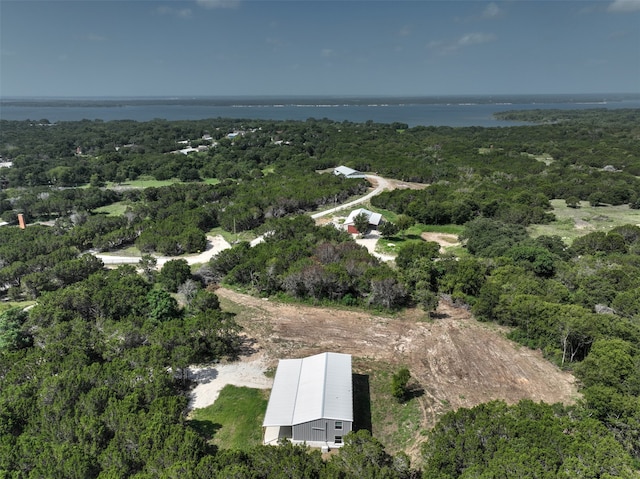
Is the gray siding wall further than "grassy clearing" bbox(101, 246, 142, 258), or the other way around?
"grassy clearing" bbox(101, 246, 142, 258)

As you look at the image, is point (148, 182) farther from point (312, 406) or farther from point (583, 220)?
point (583, 220)

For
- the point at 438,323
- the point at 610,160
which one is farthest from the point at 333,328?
the point at 610,160

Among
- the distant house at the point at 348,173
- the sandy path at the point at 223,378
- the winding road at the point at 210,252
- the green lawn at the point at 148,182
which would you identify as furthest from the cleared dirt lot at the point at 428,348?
the green lawn at the point at 148,182

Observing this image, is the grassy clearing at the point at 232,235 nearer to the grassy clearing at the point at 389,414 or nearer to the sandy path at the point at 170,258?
the sandy path at the point at 170,258

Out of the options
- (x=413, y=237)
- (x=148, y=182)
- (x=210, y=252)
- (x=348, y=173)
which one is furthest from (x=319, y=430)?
(x=148, y=182)

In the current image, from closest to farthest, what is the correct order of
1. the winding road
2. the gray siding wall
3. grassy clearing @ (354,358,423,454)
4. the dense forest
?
the dense forest
the gray siding wall
grassy clearing @ (354,358,423,454)
the winding road

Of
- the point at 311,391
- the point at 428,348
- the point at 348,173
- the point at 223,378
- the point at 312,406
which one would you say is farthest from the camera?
the point at 348,173

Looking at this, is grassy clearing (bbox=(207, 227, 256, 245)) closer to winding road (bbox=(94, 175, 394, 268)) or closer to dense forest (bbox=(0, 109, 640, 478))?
winding road (bbox=(94, 175, 394, 268))

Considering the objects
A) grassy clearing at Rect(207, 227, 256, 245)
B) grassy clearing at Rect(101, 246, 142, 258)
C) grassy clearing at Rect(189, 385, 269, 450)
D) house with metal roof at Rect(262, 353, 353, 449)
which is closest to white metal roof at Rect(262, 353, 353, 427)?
house with metal roof at Rect(262, 353, 353, 449)
